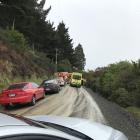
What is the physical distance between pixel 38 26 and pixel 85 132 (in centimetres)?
8911

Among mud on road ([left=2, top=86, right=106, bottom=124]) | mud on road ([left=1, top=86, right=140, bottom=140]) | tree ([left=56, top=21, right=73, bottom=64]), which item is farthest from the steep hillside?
tree ([left=56, top=21, right=73, bottom=64])

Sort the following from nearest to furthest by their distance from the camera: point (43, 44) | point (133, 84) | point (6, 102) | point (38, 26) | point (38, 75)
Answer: point (6, 102) → point (133, 84) → point (38, 75) → point (38, 26) → point (43, 44)

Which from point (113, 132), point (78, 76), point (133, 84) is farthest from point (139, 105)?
point (78, 76)

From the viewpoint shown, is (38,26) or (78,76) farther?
(38,26)

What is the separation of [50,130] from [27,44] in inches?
2608

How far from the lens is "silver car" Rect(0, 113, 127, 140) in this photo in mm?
3756

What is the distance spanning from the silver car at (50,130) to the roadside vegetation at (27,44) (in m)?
34.0

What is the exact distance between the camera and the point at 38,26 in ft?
306

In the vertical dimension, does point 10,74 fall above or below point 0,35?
below

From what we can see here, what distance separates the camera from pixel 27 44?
2753 inches

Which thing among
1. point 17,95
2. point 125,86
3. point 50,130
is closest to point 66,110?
point 17,95

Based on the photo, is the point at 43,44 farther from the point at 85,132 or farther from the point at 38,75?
the point at 85,132

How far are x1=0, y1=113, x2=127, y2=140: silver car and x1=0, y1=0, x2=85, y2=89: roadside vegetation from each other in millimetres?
33967

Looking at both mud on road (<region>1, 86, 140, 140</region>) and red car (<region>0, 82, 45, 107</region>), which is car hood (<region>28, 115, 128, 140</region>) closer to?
mud on road (<region>1, 86, 140, 140</region>)
